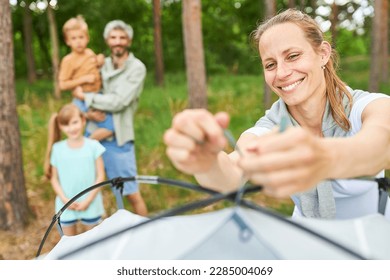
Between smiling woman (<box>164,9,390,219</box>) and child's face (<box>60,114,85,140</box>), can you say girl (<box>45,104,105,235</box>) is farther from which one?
smiling woman (<box>164,9,390,219</box>)

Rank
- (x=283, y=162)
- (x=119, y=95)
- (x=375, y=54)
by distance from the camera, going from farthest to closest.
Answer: (x=375, y=54) < (x=119, y=95) < (x=283, y=162)

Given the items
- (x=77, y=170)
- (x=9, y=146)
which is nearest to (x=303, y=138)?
(x=77, y=170)

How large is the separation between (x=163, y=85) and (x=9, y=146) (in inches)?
277

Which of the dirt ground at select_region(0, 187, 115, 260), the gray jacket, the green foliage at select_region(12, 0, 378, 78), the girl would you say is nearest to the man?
the gray jacket

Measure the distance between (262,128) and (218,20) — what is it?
17.3 meters

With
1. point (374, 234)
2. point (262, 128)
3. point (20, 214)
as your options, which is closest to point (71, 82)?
point (20, 214)

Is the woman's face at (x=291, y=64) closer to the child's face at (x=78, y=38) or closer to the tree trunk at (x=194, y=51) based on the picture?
the child's face at (x=78, y=38)

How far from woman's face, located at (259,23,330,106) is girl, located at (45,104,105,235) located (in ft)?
6.22

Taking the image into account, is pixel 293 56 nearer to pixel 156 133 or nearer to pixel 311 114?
pixel 311 114

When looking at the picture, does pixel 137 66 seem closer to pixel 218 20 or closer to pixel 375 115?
pixel 375 115

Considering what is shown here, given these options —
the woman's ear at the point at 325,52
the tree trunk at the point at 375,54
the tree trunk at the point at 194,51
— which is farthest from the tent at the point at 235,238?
the tree trunk at the point at 375,54

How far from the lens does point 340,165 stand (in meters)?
0.70

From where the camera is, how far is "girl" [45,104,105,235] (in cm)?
291

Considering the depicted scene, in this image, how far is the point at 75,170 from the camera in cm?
291
